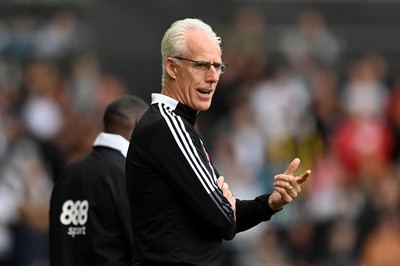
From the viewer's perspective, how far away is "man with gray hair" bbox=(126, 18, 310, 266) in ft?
22.1

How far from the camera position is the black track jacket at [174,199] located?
673 cm

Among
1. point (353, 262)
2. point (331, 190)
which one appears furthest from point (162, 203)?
point (331, 190)

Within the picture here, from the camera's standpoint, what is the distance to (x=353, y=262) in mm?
15016

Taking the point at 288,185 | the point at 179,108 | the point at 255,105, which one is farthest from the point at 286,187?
the point at 255,105

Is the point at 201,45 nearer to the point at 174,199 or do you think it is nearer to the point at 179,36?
the point at 179,36

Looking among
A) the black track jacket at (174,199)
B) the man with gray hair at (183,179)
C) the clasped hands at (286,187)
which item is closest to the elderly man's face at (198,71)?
the man with gray hair at (183,179)

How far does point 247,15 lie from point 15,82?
3.58m

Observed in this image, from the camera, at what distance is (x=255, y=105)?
57.3 ft

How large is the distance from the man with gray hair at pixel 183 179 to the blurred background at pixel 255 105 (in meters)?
5.37

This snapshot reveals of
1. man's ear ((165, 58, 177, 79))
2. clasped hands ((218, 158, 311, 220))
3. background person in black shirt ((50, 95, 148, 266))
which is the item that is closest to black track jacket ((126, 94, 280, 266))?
clasped hands ((218, 158, 311, 220))

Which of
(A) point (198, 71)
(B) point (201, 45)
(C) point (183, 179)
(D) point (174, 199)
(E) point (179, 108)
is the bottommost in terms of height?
(D) point (174, 199)

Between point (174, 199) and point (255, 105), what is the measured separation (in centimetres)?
1073

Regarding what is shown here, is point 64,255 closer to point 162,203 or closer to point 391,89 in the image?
point 162,203

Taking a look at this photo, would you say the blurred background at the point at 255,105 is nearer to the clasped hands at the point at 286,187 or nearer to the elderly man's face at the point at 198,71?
the elderly man's face at the point at 198,71
